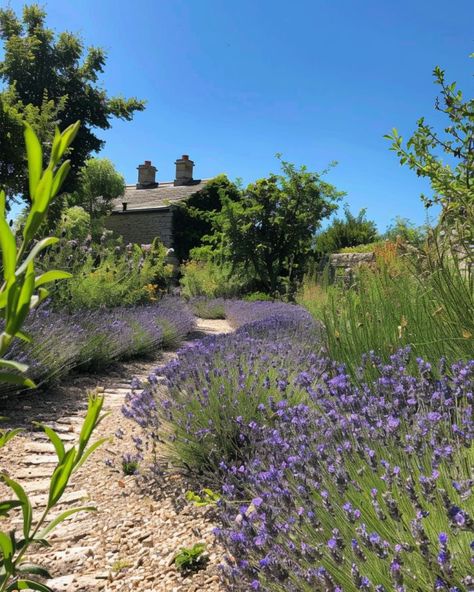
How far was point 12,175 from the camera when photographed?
11.0 meters

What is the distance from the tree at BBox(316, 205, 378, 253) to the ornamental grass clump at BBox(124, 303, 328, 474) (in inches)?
618

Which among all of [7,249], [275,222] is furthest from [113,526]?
[275,222]

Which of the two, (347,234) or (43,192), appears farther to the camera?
(347,234)

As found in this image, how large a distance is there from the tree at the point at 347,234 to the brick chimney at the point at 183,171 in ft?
31.4

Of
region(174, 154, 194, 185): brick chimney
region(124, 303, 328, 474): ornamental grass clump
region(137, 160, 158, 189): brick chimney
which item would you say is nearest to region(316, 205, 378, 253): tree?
region(174, 154, 194, 185): brick chimney

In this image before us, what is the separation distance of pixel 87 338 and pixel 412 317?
360 centimetres

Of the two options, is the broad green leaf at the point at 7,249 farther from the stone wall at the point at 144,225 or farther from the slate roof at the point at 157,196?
the slate roof at the point at 157,196

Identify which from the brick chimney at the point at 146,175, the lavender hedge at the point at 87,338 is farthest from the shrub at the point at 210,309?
the brick chimney at the point at 146,175

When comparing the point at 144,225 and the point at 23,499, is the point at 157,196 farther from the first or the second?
the point at 23,499

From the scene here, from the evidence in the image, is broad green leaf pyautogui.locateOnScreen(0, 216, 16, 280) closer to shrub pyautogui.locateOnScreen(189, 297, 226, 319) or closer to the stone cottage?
shrub pyautogui.locateOnScreen(189, 297, 226, 319)

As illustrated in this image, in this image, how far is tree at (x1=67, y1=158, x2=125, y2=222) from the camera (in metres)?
24.5

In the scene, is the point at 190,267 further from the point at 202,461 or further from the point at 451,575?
the point at 451,575

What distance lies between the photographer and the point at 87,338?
5.45 meters

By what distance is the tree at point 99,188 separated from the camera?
2453cm
